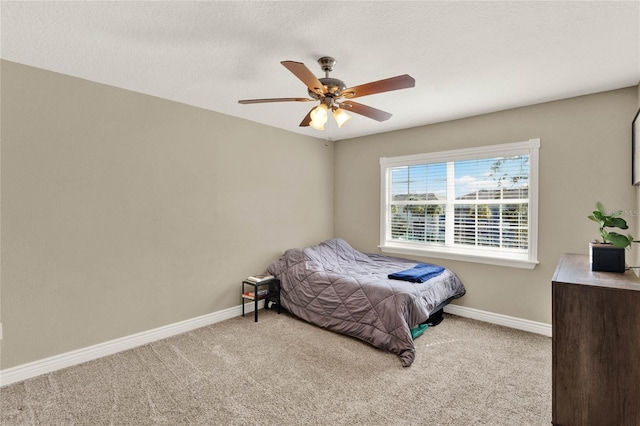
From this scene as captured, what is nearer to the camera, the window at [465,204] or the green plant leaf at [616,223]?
the green plant leaf at [616,223]

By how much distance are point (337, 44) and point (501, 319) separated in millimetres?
3281

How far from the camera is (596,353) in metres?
1.37

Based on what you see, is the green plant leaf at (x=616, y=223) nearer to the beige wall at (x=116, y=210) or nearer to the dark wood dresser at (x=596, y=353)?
the dark wood dresser at (x=596, y=353)

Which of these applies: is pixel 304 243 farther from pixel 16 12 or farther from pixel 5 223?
pixel 16 12

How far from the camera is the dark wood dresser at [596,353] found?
1328 millimetres

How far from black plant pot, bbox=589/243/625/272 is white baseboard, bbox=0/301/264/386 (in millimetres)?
3339

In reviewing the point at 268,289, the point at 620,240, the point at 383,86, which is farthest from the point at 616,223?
the point at 268,289

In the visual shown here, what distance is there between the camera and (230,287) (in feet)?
12.4

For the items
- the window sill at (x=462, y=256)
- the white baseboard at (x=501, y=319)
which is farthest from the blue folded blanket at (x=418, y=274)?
the white baseboard at (x=501, y=319)

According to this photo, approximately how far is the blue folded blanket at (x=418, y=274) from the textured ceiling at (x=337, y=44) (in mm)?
1777

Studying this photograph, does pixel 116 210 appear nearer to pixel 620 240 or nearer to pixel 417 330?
pixel 417 330

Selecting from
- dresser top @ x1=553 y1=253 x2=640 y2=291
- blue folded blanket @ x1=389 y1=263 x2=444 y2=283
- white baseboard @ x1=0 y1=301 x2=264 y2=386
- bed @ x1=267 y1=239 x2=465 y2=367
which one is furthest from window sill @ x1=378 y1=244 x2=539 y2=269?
white baseboard @ x1=0 y1=301 x2=264 y2=386

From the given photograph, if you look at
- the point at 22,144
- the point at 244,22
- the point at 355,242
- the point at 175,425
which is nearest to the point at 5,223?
the point at 22,144

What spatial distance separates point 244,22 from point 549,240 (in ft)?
11.1
